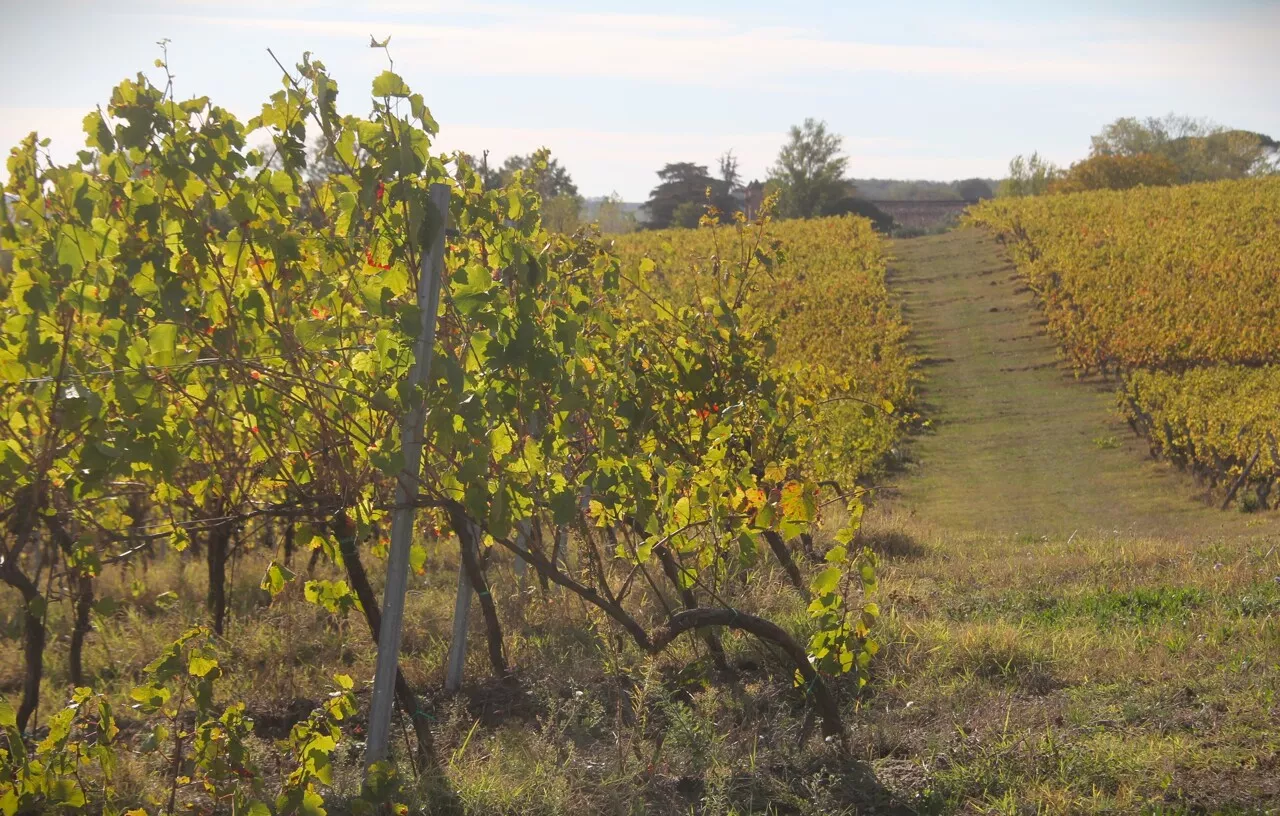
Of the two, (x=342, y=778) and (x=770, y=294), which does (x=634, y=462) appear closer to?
(x=342, y=778)

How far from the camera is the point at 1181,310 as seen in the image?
1992 cm

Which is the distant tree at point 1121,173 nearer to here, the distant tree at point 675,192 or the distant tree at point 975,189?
the distant tree at point 675,192

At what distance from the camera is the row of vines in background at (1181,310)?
13.2 metres

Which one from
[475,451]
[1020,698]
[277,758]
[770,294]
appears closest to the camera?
[475,451]

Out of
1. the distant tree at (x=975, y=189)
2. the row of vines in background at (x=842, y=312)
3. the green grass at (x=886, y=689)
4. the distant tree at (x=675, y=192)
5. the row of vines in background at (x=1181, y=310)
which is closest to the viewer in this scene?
the green grass at (x=886, y=689)

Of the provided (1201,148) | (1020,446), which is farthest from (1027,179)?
(1020,446)

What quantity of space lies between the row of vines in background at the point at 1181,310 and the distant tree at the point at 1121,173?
17.6m

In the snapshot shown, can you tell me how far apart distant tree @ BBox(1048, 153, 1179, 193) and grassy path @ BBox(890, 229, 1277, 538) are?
28175mm

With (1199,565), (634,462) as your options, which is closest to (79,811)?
(634,462)

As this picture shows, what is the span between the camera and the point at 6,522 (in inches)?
139

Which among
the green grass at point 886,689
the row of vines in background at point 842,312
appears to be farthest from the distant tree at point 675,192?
the green grass at point 886,689

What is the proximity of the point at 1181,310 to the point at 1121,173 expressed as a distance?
110ft

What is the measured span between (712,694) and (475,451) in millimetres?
1728

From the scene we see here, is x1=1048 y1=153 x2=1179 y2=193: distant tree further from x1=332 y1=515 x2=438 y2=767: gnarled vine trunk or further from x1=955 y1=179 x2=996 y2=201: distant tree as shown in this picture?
x1=332 y1=515 x2=438 y2=767: gnarled vine trunk
